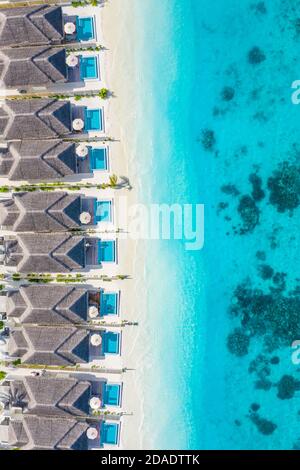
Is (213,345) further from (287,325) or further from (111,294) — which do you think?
(111,294)

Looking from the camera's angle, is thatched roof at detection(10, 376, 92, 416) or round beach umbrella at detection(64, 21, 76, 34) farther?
round beach umbrella at detection(64, 21, 76, 34)

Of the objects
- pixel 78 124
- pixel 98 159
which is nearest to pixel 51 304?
pixel 98 159

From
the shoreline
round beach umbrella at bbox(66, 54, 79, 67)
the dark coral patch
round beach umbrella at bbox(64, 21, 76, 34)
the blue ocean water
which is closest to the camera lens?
the dark coral patch

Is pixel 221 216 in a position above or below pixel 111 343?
above

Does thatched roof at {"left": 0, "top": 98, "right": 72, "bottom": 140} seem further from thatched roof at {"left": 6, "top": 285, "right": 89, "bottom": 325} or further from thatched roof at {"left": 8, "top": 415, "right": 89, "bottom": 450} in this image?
thatched roof at {"left": 8, "top": 415, "right": 89, "bottom": 450}

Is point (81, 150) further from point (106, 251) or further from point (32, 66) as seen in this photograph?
point (106, 251)

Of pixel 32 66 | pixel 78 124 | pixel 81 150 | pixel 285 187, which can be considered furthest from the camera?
pixel 78 124

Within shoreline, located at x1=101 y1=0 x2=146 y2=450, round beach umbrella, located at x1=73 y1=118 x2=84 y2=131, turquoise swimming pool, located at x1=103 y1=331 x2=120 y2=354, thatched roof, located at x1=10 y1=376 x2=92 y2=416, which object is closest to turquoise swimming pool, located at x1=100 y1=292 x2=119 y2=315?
shoreline, located at x1=101 y1=0 x2=146 y2=450

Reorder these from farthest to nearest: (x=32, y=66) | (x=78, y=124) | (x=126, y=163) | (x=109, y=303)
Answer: (x=109, y=303), (x=126, y=163), (x=78, y=124), (x=32, y=66)
